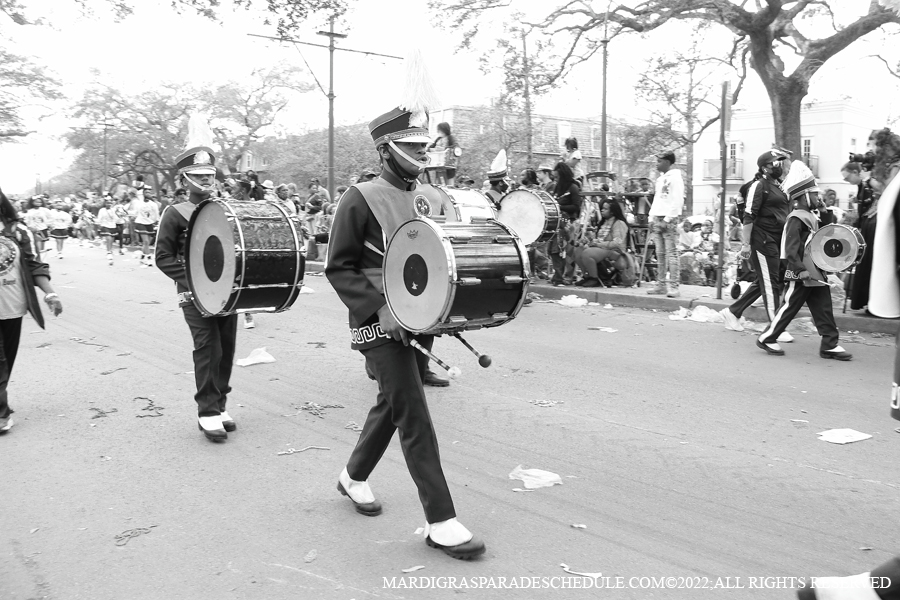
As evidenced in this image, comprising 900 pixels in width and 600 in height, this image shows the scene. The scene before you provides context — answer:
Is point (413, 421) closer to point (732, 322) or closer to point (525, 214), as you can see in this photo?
point (732, 322)

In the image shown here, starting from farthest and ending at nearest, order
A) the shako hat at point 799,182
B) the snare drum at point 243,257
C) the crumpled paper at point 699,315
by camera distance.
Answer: the crumpled paper at point 699,315 → the shako hat at point 799,182 → the snare drum at point 243,257

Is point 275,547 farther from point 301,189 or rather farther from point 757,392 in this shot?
point 301,189

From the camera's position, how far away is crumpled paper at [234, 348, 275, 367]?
806cm

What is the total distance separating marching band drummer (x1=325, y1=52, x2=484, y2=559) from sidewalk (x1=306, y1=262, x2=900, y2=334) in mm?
5410

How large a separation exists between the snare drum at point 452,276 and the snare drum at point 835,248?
5.48m

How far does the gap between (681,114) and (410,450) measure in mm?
34806

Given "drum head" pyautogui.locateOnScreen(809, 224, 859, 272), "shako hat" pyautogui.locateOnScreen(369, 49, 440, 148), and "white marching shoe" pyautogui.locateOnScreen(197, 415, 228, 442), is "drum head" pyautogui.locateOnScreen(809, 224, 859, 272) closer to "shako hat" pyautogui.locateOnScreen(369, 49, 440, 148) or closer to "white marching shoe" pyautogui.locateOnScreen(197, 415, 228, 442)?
"shako hat" pyautogui.locateOnScreen(369, 49, 440, 148)

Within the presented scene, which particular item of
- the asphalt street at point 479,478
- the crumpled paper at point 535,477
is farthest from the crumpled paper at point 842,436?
the crumpled paper at point 535,477

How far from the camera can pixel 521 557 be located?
3.66m

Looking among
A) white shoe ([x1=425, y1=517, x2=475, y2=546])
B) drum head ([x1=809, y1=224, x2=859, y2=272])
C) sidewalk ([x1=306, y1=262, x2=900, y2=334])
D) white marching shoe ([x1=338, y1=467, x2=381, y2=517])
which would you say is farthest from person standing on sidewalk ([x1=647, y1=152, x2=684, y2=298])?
white shoe ([x1=425, y1=517, x2=475, y2=546])

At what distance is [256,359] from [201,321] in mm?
2634

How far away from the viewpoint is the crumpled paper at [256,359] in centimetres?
806

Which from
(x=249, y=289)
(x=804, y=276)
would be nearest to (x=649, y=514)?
(x=249, y=289)

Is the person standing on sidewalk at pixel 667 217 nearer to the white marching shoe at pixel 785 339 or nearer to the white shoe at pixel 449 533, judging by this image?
the white marching shoe at pixel 785 339
